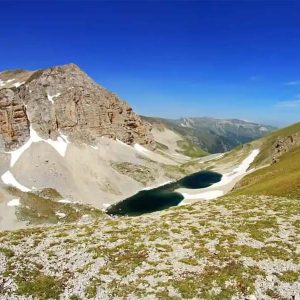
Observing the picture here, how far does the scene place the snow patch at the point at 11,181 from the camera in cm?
14125

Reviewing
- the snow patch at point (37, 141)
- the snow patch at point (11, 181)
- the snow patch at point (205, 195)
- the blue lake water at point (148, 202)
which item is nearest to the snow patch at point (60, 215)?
the blue lake water at point (148, 202)

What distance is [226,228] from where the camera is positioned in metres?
35.3

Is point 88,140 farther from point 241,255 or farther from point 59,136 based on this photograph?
point 241,255

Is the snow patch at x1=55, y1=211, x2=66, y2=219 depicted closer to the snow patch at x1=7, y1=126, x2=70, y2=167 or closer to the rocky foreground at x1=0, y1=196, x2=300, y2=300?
the snow patch at x1=7, y1=126, x2=70, y2=167

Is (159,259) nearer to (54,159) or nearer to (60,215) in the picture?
(60,215)

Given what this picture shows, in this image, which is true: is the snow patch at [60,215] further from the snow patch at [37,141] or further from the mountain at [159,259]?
the mountain at [159,259]

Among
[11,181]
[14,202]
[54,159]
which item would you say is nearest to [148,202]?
[54,159]

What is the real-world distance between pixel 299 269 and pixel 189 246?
29.2 feet

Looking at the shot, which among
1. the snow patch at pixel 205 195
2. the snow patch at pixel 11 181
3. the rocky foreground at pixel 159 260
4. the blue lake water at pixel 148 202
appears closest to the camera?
the rocky foreground at pixel 159 260

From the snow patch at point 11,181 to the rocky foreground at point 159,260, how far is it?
109m

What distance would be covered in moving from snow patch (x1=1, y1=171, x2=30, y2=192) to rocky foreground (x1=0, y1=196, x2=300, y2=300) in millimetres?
109049

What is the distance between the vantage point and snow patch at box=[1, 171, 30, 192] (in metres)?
141

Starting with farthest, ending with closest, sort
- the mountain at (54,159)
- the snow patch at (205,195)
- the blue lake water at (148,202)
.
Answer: the mountain at (54,159) < the snow patch at (205,195) < the blue lake water at (148,202)

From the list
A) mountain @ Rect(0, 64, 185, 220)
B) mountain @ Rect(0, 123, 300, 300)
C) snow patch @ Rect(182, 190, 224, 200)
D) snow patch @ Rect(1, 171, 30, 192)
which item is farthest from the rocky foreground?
snow patch @ Rect(1, 171, 30, 192)
